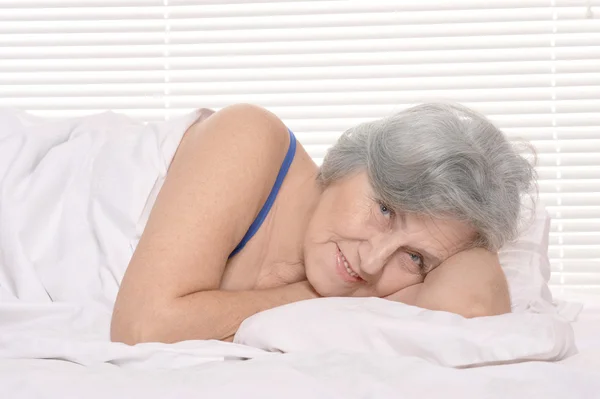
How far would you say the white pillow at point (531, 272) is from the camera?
6.60 ft

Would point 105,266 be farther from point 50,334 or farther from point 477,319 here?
point 477,319

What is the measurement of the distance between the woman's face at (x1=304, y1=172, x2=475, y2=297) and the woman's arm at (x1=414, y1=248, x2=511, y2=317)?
4 centimetres

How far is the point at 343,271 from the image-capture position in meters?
1.85

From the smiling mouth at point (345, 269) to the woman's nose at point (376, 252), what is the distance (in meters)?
0.05

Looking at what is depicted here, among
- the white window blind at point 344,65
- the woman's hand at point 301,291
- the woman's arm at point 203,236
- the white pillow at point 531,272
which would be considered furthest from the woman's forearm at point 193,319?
the white window blind at point 344,65

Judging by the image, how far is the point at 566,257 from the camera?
323 centimetres

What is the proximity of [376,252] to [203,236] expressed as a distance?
358 millimetres

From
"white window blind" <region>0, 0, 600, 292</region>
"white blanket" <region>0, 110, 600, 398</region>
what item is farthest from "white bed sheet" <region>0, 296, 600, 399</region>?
"white window blind" <region>0, 0, 600, 292</region>

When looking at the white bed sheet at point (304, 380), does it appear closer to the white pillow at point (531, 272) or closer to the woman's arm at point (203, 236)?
the woman's arm at point (203, 236)

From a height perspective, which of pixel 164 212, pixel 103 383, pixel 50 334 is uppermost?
pixel 164 212

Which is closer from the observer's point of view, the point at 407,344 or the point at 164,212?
the point at 407,344

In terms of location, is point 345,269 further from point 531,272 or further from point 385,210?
point 531,272

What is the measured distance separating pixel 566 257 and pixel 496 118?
582 mm

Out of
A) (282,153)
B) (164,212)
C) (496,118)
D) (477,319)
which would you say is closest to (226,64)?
(496,118)
